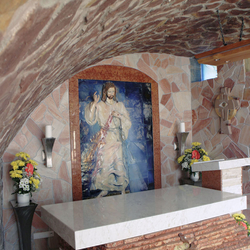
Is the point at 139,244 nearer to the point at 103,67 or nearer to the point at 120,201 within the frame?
the point at 120,201

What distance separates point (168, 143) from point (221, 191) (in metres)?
2.24

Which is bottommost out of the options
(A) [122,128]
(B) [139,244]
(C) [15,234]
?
(C) [15,234]

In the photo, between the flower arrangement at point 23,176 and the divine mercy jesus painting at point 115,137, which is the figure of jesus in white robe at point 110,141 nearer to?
the divine mercy jesus painting at point 115,137

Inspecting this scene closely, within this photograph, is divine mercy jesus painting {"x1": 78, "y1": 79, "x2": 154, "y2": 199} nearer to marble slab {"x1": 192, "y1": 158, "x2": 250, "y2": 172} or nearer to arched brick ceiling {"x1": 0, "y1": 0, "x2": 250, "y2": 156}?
arched brick ceiling {"x1": 0, "y1": 0, "x2": 250, "y2": 156}

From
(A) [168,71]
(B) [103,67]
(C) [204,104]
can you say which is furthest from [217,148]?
(B) [103,67]

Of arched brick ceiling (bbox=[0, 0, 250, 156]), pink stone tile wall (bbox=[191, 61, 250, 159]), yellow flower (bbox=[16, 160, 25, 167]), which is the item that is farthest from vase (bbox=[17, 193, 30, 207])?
pink stone tile wall (bbox=[191, 61, 250, 159])

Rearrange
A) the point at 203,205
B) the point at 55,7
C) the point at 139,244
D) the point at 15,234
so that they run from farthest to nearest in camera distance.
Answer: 1. the point at 15,234
2. the point at 203,205
3. the point at 139,244
4. the point at 55,7

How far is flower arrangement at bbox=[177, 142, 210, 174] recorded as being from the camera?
15.3 ft

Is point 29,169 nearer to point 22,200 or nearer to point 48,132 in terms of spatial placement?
point 22,200

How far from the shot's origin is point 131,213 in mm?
2232

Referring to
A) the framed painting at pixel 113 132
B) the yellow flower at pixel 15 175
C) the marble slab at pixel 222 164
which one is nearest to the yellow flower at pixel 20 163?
the yellow flower at pixel 15 175

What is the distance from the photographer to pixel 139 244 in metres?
2.12

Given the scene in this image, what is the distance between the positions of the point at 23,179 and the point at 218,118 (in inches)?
135

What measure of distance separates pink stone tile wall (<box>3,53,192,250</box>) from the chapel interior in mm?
14
